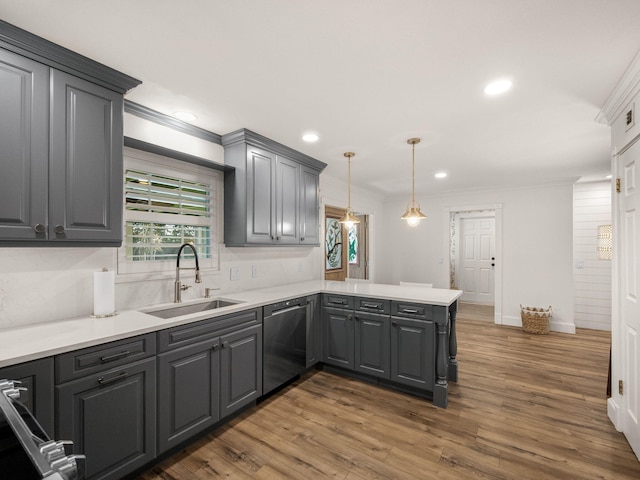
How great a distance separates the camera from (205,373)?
7.07 ft

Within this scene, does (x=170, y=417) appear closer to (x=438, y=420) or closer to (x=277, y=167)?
(x=438, y=420)

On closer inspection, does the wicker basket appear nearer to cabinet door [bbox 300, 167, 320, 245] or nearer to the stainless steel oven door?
cabinet door [bbox 300, 167, 320, 245]

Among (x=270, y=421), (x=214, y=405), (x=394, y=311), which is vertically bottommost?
(x=270, y=421)

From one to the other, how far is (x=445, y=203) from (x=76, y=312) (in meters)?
5.74

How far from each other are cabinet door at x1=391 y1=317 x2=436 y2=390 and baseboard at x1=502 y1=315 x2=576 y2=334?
3423mm

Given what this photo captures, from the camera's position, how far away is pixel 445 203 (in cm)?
595

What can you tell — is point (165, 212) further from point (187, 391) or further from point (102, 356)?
point (187, 391)

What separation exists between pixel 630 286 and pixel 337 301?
2.28 m

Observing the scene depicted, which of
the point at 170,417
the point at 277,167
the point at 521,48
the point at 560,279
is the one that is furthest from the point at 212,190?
the point at 560,279

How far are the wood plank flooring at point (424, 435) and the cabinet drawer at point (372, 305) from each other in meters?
0.76

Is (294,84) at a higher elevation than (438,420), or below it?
higher

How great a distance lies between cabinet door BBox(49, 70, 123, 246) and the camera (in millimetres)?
1704

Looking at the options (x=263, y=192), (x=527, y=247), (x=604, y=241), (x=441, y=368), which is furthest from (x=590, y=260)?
(x=263, y=192)

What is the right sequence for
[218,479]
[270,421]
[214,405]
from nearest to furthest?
[218,479]
[214,405]
[270,421]
